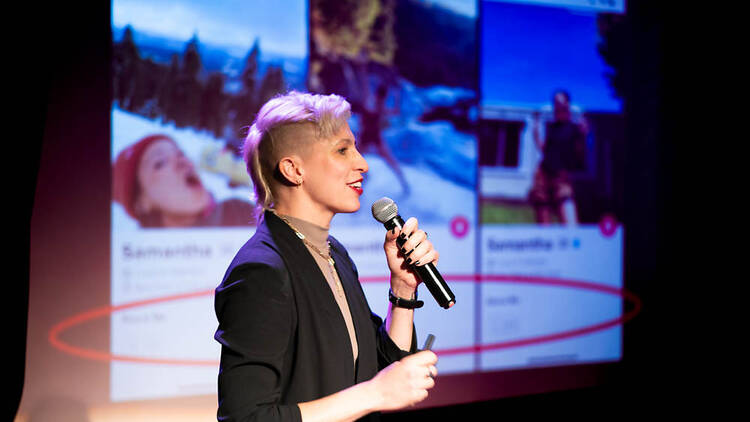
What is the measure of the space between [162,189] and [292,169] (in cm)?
175

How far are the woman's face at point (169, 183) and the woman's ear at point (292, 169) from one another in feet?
5.63

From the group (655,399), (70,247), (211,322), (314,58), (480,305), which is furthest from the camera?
(655,399)

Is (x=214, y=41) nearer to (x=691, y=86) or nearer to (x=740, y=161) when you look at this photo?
(x=691, y=86)

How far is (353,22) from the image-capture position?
311cm

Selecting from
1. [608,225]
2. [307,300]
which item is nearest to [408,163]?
[608,225]

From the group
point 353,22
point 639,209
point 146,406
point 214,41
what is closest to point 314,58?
point 353,22

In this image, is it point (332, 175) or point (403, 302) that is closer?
point (332, 175)

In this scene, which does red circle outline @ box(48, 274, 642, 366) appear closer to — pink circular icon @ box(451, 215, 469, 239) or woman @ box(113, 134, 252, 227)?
pink circular icon @ box(451, 215, 469, 239)

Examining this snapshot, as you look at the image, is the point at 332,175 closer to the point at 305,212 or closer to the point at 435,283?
the point at 305,212

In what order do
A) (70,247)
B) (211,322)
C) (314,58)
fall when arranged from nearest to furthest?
(70,247)
(211,322)
(314,58)

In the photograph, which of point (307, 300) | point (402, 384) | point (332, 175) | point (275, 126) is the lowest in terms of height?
point (402, 384)

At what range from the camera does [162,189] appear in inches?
108

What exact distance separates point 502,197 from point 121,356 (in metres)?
2.17

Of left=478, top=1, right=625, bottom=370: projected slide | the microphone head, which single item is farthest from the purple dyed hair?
left=478, top=1, right=625, bottom=370: projected slide
